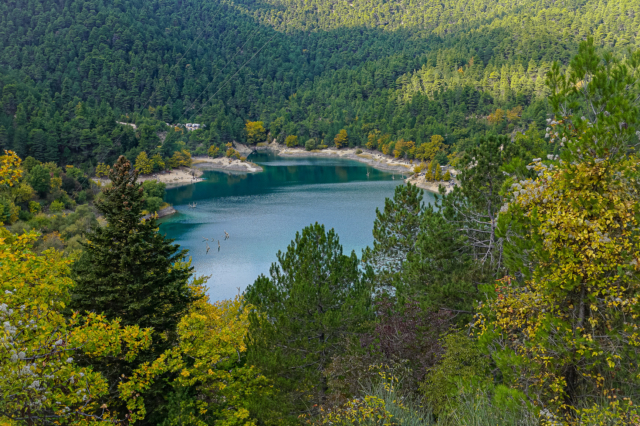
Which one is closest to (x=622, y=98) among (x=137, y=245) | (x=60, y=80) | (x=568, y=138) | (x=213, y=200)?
(x=568, y=138)

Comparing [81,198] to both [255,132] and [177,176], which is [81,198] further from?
[255,132]

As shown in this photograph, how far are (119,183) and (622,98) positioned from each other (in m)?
10.7

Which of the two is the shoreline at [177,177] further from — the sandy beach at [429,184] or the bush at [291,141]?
the sandy beach at [429,184]

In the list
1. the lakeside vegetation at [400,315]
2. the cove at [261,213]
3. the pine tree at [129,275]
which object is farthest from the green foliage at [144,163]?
the pine tree at [129,275]

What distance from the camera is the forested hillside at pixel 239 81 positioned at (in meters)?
78.6

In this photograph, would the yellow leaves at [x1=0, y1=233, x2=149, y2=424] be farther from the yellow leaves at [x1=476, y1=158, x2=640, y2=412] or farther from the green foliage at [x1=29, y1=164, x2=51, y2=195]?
→ the green foliage at [x1=29, y1=164, x2=51, y2=195]

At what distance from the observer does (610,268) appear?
18.3ft

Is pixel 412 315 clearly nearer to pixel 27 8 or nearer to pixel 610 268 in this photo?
pixel 610 268

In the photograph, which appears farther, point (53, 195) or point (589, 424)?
point (53, 195)

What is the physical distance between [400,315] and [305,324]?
284cm

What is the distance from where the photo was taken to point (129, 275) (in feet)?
34.5

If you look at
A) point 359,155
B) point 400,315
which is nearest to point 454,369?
point 400,315

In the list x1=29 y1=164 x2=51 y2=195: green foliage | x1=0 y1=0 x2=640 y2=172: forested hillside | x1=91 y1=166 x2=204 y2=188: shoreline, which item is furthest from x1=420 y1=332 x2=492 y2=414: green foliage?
x1=91 y1=166 x2=204 y2=188: shoreline

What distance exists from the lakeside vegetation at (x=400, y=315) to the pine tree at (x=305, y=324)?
1.9 inches
